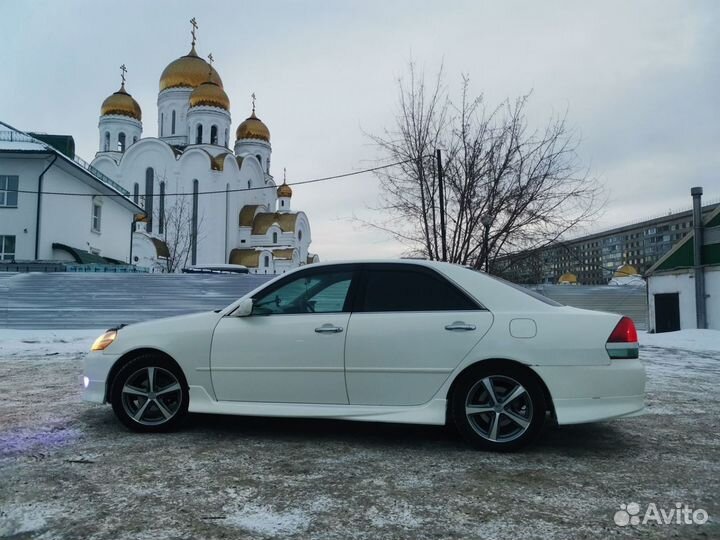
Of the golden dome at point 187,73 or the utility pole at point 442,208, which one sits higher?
the golden dome at point 187,73

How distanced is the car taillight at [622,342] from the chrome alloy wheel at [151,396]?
3314 millimetres

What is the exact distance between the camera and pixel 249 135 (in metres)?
60.3

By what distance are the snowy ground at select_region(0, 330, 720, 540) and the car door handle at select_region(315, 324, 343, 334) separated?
0.86 meters

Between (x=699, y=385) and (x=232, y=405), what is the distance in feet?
20.6

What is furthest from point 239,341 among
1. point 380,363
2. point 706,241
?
point 706,241

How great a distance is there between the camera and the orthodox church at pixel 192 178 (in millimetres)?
49250

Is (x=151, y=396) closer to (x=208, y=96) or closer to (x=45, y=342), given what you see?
(x=45, y=342)

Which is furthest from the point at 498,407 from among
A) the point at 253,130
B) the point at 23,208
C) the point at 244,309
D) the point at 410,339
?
the point at 253,130

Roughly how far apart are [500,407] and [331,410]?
1.25 metres

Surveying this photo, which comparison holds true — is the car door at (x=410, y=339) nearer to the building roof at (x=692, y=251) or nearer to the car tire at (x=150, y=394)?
the car tire at (x=150, y=394)

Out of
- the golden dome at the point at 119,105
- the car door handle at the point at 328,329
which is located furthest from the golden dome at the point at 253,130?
the car door handle at the point at 328,329

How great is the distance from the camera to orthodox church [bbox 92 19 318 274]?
49.2 metres

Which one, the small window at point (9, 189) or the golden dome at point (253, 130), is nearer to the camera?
the small window at point (9, 189)

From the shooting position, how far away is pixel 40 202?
25.0 metres
